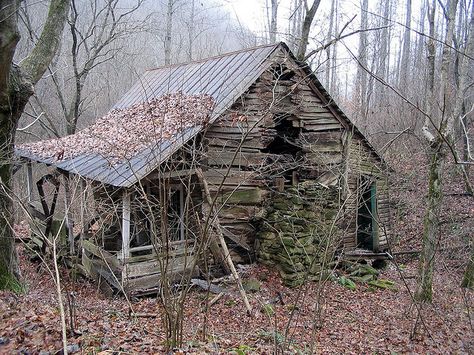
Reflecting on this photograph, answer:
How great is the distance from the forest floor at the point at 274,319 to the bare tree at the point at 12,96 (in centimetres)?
77

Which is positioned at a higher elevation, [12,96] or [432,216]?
[12,96]

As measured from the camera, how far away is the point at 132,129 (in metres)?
11.4

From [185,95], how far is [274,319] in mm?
7110

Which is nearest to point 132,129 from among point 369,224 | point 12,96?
point 12,96

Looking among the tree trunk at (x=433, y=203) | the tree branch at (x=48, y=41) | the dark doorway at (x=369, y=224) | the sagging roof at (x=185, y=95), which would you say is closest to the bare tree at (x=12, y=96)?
the tree branch at (x=48, y=41)

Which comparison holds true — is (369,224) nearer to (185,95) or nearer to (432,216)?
(432,216)

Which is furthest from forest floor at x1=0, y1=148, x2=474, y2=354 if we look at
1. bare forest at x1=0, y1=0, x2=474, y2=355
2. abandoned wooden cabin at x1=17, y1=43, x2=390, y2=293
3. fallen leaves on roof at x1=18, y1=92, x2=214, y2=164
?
fallen leaves on roof at x1=18, y1=92, x2=214, y2=164

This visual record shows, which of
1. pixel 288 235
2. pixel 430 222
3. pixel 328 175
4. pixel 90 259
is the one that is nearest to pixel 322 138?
pixel 328 175

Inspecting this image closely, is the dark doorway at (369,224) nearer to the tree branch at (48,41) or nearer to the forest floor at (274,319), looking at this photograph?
the forest floor at (274,319)

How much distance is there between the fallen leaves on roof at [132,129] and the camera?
31.0 ft

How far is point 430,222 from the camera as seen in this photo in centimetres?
880

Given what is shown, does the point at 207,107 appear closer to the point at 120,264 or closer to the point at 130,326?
the point at 120,264

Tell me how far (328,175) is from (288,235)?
221 cm

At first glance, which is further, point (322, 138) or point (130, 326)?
point (322, 138)
